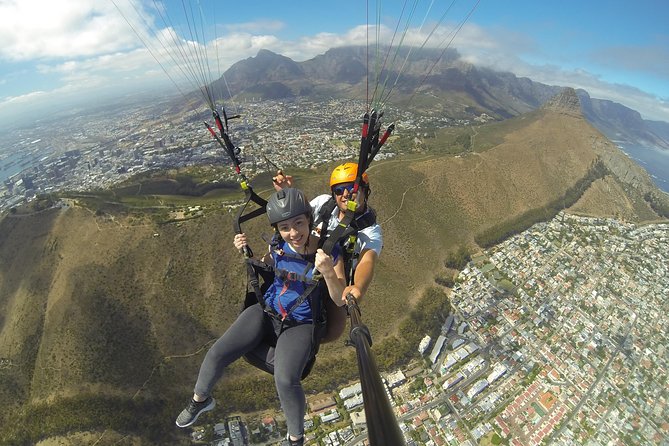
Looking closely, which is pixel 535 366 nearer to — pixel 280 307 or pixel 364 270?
pixel 364 270

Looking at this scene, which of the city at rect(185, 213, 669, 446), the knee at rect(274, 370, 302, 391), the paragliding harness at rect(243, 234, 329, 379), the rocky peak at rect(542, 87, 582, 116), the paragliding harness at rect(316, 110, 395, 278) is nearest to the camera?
the paragliding harness at rect(316, 110, 395, 278)

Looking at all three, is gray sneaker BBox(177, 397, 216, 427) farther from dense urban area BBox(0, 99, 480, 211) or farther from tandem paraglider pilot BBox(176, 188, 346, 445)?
dense urban area BBox(0, 99, 480, 211)

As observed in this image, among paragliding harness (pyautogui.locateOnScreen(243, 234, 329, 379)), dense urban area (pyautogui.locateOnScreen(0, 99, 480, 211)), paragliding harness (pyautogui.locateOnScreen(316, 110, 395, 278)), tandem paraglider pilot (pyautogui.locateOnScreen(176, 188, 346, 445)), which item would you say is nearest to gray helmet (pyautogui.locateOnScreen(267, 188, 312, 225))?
tandem paraglider pilot (pyautogui.locateOnScreen(176, 188, 346, 445))

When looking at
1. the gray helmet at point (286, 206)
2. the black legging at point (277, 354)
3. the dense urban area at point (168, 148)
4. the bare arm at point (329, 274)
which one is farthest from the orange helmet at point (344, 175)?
the dense urban area at point (168, 148)

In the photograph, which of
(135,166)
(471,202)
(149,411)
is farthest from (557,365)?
(135,166)

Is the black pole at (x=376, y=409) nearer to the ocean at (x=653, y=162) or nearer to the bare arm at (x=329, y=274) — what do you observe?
the bare arm at (x=329, y=274)

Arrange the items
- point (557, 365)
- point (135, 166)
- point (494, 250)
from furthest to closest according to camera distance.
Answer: point (135, 166), point (494, 250), point (557, 365)

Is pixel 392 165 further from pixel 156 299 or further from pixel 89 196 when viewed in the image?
pixel 89 196
